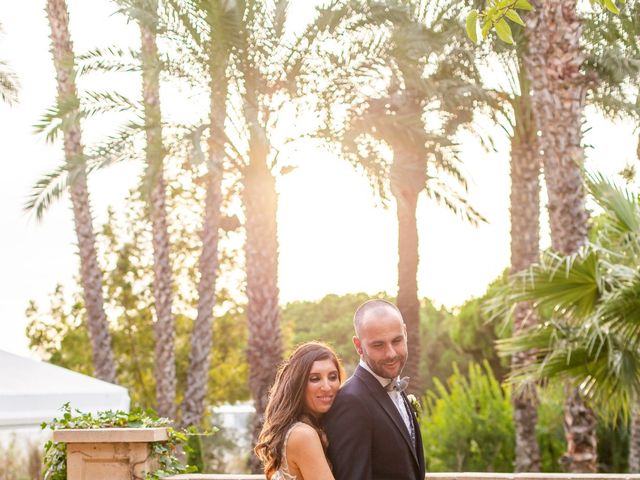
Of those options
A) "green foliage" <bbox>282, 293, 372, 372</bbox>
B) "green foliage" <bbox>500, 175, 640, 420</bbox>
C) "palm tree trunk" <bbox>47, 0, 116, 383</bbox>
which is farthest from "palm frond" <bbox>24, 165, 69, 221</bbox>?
"green foliage" <bbox>282, 293, 372, 372</bbox>

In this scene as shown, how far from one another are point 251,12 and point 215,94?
1576 millimetres

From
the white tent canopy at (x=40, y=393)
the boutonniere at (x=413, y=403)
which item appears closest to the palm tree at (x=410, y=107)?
the white tent canopy at (x=40, y=393)

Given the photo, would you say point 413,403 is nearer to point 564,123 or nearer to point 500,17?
point 500,17

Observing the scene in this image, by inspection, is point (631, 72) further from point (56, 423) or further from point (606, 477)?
point (56, 423)

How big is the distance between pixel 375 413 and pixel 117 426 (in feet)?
18.1

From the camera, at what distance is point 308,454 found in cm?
385

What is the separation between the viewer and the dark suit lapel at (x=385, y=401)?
3.82 m

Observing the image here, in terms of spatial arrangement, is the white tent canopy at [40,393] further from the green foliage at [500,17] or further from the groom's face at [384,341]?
the green foliage at [500,17]

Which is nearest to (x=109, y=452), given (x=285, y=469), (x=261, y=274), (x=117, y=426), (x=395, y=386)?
(x=117, y=426)

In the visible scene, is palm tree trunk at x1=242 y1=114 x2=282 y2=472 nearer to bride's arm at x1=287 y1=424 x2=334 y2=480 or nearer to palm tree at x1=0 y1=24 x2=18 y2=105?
palm tree at x1=0 y1=24 x2=18 y2=105

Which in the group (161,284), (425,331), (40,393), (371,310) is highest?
(161,284)

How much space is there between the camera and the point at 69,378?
13680 millimetres

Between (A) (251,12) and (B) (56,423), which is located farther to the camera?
(A) (251,12)

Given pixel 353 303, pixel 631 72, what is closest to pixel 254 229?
pixel 631 72
